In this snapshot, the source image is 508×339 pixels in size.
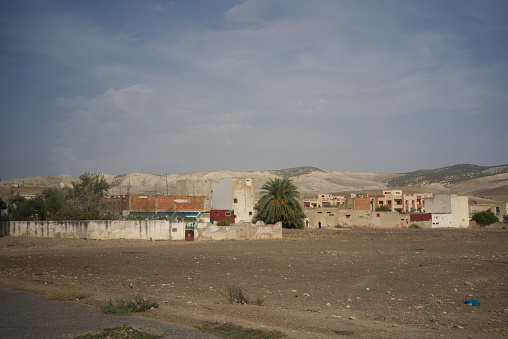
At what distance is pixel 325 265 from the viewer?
23.2 meters

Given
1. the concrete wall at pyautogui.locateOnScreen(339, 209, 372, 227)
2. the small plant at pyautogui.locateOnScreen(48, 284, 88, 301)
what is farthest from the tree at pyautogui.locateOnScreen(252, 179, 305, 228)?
the small plant at pyautogui.locateOnScreen(48, 284, 88, 301)

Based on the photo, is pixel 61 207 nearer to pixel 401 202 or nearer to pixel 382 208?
pixel 382 208

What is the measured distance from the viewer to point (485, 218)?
266ft

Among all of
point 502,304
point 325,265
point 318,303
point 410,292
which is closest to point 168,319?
point 318,303

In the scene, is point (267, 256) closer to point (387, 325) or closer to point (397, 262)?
point (397, 262)

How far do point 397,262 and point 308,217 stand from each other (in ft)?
151

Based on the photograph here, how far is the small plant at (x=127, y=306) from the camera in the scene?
1109cm

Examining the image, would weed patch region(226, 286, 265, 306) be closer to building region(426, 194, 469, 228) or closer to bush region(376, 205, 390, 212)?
building region(426, 194, 469, 228)

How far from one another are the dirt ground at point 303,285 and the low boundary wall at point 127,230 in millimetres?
9578

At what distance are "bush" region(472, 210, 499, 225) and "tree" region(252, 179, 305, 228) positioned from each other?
4284 cm

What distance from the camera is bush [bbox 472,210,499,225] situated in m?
80.1

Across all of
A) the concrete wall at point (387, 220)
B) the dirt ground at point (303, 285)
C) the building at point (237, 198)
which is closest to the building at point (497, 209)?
the concrete wall at point (387, 220)

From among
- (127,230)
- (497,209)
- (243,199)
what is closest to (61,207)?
(127,230)

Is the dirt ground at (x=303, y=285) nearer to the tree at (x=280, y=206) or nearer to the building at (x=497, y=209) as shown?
the tree at (x=280, y=206)
